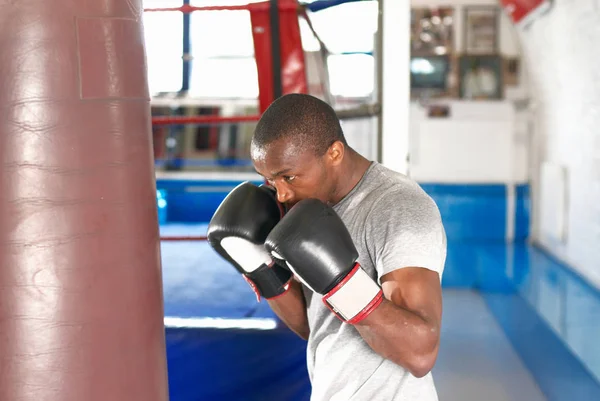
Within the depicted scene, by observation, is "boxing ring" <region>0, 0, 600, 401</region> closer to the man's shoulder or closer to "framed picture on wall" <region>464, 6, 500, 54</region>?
the man's shoulder

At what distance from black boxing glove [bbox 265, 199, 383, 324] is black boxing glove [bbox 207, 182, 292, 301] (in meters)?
0.18

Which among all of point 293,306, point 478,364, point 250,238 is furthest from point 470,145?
point 250,238

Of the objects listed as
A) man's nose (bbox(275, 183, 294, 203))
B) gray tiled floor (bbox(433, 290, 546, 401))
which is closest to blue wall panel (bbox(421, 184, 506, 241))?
gray tiled floor (bbox(433, 290, 546, 401))

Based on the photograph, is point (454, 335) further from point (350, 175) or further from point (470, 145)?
point (470, 145)

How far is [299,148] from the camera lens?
1.09 m

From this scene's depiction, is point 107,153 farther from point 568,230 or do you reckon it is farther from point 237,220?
point 568,230

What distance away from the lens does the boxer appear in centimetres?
98

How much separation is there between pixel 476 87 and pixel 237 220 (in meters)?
6.22

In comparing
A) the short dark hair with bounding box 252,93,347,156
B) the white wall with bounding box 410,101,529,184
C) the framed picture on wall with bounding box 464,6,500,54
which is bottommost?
the white wall with bounding box 410,101,529,184

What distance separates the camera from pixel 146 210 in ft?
3.59

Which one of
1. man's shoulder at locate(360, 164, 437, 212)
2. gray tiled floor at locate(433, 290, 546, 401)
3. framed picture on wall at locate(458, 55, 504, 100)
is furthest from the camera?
framed picture on wall at locate(458, 55, 504, 100)

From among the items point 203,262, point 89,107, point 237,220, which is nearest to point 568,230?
point 203,262

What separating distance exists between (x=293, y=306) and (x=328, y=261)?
354 mm

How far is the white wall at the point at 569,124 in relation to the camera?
13.8 feet
